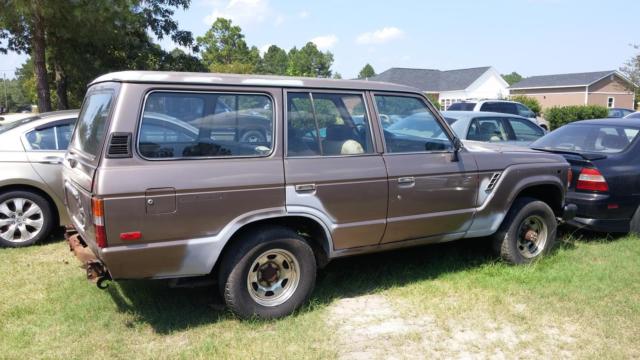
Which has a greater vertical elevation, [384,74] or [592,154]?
[384,74]

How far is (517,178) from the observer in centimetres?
514

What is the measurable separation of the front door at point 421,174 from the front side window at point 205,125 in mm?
1127

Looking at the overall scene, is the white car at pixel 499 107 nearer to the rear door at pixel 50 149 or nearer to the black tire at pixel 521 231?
the black tire at pixel 521 231

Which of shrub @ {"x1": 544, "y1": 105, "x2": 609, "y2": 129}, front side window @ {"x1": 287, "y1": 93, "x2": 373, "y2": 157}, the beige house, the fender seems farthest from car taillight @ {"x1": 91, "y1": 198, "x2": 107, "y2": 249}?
the beige house

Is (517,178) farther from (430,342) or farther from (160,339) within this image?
(160,339)

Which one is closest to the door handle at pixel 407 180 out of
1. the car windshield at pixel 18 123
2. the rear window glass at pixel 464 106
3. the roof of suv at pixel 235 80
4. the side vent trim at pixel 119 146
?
the roof of suv at pixel 235 80

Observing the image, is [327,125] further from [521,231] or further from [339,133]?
[521,231]

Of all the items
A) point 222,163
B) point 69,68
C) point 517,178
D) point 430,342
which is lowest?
point 430,342

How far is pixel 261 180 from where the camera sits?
12.5ft

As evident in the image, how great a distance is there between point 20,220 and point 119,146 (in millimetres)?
3333

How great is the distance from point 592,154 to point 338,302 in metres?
3.88

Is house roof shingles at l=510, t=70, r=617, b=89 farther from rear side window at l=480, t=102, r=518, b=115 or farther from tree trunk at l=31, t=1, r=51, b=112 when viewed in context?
tree trunk at l=31, t=1, r=51, b=112

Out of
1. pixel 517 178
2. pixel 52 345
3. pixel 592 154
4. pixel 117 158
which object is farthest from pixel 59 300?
pixel 592 154

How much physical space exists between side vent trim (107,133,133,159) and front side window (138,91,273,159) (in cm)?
9
